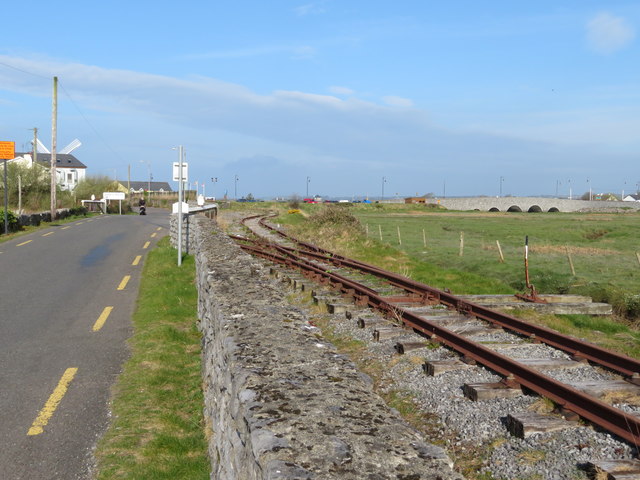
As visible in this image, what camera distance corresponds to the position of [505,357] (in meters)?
6.76

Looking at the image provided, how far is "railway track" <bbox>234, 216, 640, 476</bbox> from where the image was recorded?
522 centimetres

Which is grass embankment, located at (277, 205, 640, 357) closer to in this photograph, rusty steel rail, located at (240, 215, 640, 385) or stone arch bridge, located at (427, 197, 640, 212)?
rusty steel rail, located at (240, 215, 640, 385)

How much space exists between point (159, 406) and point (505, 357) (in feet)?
13.8

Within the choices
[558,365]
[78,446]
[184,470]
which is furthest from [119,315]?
[558,365]

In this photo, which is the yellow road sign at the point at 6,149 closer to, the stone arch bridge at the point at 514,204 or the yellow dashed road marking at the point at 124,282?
the yellow dashed road marking at the point at 124,282

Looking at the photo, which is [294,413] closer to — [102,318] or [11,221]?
[102,318]

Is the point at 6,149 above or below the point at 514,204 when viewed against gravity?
above

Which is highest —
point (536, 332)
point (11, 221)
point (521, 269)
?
point (11, 221)

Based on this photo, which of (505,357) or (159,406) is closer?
(505,357)

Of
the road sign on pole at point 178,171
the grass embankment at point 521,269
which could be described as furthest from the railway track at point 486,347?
the road sign on pole at point 178,171

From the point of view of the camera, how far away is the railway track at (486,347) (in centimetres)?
522

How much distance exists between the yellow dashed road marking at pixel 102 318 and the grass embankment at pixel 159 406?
608mm

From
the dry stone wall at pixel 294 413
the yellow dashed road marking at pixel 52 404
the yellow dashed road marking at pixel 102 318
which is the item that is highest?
the dry stone wall at pixel 294 413

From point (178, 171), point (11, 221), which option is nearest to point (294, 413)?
point (178, 171)
